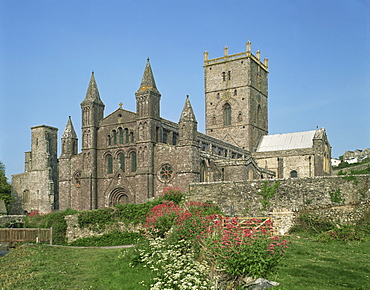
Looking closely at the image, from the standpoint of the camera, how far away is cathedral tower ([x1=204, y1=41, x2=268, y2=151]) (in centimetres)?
6706

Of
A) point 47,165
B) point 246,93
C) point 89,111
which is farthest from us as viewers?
point 246,93

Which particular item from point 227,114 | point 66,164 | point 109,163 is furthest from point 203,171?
point 227,114

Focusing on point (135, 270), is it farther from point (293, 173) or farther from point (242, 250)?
point (293, 173)

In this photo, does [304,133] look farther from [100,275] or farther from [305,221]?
[100,275]

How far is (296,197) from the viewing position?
1096 inches

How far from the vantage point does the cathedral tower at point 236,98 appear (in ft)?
220

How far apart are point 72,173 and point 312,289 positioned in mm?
35910

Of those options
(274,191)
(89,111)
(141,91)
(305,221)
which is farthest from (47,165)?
(305,221)

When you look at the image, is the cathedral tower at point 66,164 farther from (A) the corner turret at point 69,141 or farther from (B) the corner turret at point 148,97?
(B) the corner turret at point 148,97

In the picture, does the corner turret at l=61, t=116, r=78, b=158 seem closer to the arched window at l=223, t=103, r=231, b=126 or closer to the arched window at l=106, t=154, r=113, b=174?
the arched window at l=106, t=154, r=113, b=174

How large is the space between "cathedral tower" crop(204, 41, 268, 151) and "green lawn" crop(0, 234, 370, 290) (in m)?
48.0

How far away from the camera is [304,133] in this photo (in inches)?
2685

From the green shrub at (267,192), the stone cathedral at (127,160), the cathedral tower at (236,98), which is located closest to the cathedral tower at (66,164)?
the stone cathedral at (127,160)

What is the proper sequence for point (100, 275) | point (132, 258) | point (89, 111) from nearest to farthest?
point (100, 275) < point (132, 258) < point (89, 111)
